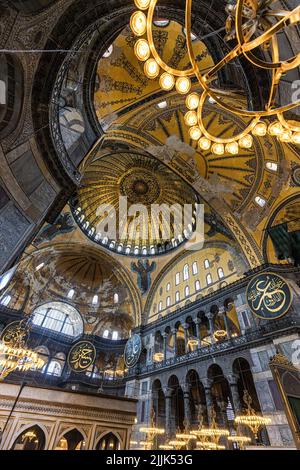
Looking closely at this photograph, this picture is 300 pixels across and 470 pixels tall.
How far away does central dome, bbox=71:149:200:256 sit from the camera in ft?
47.0

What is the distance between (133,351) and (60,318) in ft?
23.5

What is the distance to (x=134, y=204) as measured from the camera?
658 inches

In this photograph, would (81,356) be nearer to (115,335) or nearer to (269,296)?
(115,335)

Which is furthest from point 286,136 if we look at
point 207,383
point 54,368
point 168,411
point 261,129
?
point 54,368

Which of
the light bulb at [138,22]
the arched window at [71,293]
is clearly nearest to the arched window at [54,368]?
the arched window at [71,293]

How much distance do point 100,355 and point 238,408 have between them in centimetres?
1229

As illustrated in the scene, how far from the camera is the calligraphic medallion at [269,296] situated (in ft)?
26.3

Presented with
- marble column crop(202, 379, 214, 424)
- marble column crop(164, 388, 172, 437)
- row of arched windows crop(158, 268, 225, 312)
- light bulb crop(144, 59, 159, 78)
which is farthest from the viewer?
row of arched windows crop(158, 268, 225, 312)

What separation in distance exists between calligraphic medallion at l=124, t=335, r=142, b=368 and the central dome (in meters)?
6.42

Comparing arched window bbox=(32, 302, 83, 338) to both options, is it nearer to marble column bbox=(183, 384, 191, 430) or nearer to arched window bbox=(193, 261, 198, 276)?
marble column bbox=(183, 384, 191, 430)

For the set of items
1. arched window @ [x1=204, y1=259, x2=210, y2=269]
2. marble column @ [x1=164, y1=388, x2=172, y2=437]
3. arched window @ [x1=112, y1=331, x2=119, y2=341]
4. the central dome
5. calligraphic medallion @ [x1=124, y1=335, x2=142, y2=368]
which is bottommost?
marble column @ [x1=164, y1=388, x2=172, y2=437]

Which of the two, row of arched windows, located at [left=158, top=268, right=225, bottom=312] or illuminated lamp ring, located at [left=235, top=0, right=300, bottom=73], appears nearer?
illuminated lamp ring, located at [left=235, top=0, right=300, bottom=73]

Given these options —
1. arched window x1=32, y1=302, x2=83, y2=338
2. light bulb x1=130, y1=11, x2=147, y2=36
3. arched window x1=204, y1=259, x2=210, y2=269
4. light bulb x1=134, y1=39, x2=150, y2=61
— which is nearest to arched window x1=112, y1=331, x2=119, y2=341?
arched window x1=32, y1=302, x2=83, y2=338

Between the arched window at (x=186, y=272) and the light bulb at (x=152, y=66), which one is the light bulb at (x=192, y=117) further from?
the arched window at (x=186, y=272)
